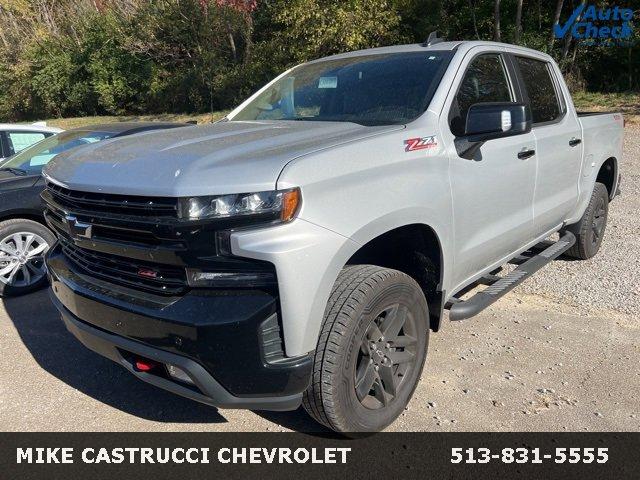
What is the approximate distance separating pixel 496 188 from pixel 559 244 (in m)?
1.65

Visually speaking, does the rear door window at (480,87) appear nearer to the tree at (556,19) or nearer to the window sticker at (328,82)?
the window sticker at (328,82)

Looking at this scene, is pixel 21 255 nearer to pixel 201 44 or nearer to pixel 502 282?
pixel 502 282

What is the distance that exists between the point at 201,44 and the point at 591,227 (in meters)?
24.1

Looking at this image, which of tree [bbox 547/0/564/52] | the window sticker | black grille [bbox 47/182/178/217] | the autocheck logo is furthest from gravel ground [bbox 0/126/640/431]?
the autocheck logo

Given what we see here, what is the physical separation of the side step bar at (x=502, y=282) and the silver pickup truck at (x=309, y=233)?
0.02 m

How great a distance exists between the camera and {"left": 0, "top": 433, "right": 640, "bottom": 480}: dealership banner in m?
2.60

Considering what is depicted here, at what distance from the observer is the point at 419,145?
2812mm

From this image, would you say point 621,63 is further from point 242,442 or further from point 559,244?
point 242,442

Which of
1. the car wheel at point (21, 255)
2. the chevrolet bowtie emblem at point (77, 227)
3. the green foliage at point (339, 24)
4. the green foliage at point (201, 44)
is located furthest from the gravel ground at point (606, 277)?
the green foliage at point (339, 24)

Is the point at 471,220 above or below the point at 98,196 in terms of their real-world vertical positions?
below

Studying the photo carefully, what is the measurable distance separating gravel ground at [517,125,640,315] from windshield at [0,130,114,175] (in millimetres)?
4591

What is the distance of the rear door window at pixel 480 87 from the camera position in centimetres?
324

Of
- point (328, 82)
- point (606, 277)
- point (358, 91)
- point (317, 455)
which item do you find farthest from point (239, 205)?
point (606, 277)

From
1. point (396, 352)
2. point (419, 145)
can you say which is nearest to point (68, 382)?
point (396, 352)
